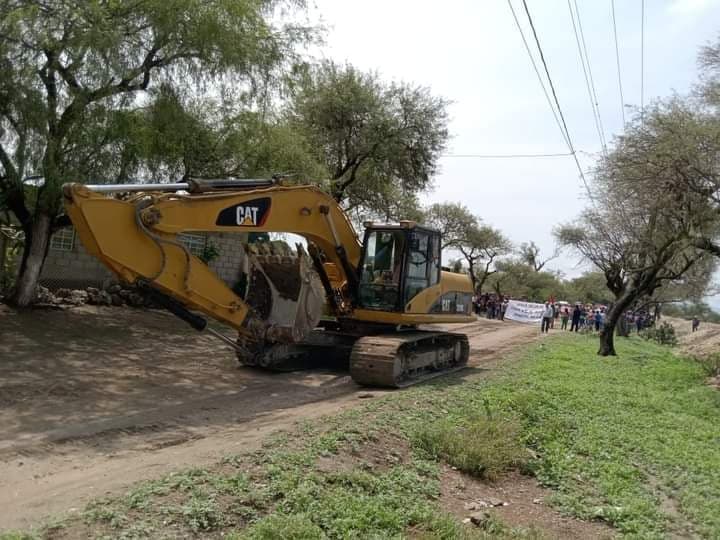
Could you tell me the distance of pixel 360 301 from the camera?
1203 centimetres

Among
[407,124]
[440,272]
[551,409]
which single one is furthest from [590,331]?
[551,409]

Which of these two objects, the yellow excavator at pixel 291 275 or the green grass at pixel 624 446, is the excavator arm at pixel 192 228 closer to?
the yellow excavator at pixel 291 275

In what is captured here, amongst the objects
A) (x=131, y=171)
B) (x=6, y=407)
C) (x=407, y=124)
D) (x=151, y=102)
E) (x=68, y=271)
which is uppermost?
(x=407, y=124)

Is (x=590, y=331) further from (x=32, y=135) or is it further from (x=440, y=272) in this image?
(x=32, y=135)

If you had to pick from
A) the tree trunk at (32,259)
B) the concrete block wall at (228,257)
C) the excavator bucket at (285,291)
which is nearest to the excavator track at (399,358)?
the excavator bucket at (285,291)

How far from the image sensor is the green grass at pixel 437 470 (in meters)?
4.62

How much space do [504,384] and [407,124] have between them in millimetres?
14548

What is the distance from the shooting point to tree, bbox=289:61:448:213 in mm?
23234

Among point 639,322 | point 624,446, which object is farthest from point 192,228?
point 639,322

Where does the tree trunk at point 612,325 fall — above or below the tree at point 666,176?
below

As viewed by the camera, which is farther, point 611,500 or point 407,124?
point 407,124

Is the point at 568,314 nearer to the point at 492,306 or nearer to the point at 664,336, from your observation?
the point at 492,306

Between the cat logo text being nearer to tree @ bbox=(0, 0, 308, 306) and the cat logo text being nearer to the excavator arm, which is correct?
the excavator arm

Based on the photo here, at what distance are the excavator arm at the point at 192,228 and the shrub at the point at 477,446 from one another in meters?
3.53
